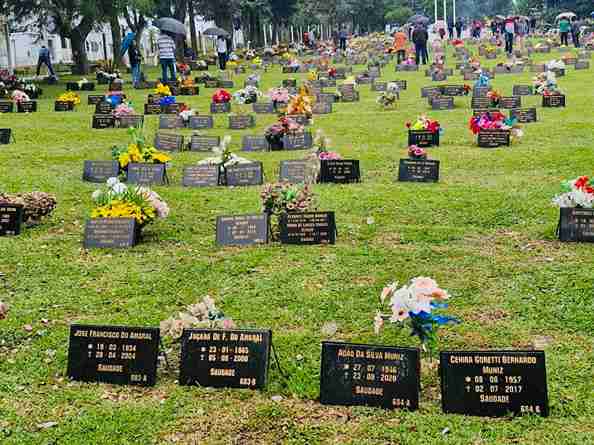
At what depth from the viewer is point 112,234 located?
337 inches

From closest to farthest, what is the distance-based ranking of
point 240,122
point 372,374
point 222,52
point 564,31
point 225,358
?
point 372,374, point 225,358, point 240,122, point 222,52, point 564,31

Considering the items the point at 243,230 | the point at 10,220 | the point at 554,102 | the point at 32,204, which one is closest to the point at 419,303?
the point at 243,230

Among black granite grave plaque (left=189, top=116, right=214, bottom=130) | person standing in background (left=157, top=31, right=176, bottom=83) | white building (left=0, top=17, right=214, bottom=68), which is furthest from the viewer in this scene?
white building (left=0, top=17, right=214, bottom=68)

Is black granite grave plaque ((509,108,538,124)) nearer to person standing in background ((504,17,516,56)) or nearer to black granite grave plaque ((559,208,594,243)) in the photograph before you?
black granite grave plaque ((559,208,594,243))

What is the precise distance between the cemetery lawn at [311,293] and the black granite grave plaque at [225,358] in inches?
3.0

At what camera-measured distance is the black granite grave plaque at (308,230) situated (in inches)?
331

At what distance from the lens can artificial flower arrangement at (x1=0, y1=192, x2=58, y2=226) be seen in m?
9.32

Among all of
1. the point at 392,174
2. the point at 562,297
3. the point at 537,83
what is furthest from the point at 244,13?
the point at 562,297

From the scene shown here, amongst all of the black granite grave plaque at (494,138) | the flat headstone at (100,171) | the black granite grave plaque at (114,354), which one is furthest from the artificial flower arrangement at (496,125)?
the black granite grave plaque at (114,354)

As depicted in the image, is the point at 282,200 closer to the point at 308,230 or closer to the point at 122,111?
the point at 308,230

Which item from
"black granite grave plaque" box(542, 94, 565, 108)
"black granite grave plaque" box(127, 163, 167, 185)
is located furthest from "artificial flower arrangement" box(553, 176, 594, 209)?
"black granite grave plaque" box(542, 94, 565, 108)

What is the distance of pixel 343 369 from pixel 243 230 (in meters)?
3.74

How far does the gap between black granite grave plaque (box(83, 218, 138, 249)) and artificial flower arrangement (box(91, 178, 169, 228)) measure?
2.5 inches

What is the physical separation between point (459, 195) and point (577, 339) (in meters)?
4.65
